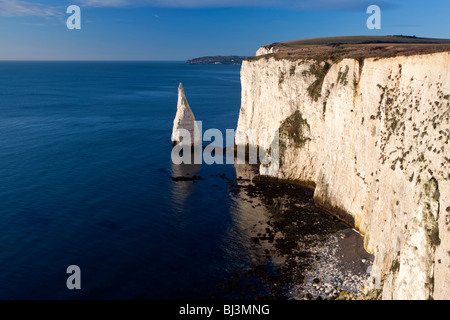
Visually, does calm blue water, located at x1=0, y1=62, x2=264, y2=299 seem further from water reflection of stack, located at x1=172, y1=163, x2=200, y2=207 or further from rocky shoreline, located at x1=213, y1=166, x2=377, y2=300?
rocky shoreline, located at x1=213, y1=166, x2=377, y2=300

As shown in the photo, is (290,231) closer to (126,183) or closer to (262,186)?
(262,186)

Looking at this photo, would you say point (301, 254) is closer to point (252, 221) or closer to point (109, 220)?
point (252, 221)

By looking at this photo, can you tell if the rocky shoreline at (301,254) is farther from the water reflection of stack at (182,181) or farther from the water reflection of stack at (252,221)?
the water reflection of stack at (182,181)

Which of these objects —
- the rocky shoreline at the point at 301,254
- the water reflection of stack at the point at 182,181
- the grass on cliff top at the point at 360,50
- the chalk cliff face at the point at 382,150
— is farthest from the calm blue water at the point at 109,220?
the grass on cliff top at the point at 360,50

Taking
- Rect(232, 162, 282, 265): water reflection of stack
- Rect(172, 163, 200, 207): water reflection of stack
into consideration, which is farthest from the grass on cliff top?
Rect(172, 163, 200, 207): water reflection of stack
